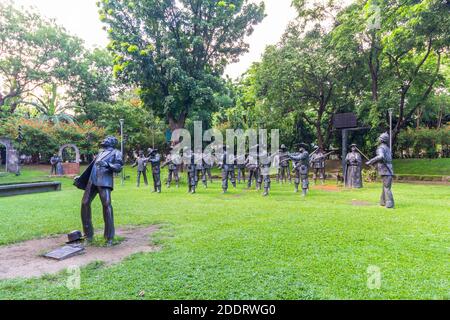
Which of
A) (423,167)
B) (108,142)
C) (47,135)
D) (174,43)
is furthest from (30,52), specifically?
(423,167)

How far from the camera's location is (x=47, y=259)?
4703mm

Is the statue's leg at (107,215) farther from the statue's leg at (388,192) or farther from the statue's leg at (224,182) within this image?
the statue's leg at (224,182)

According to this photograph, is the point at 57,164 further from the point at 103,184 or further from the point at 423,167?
the point at 423,167

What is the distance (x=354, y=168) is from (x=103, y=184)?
1219cm

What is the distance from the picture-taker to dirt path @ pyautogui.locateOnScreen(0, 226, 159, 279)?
4246mm

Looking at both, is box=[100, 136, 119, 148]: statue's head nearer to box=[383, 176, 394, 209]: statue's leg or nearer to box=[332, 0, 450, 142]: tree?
box=[383, 176, 394, 209]: statue's leg

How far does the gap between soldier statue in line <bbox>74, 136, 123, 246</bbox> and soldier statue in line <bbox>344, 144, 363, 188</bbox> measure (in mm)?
11676

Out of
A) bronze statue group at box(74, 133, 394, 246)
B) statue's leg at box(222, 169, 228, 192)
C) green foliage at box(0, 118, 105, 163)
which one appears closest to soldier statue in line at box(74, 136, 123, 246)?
bronze statue group at box(74, 133, 394, 246)

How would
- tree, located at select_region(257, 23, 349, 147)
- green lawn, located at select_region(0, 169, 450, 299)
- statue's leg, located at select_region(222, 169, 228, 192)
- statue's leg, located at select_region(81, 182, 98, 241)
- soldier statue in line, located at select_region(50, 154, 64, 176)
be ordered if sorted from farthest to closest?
soldier statue in line, located at select_region(50, 154, 64, 176) < tree, located at select_region(257, 23, 349, 147) < statue's leg, located at select_region(222, 169, 228, 192) < statue's leg, located at select_region(81, 182, 98, 241) < green lawn, located at select_region(0, 169, 450, 299)

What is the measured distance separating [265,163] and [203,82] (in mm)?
9832

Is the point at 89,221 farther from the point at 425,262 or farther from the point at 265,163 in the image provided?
the point at 265,163

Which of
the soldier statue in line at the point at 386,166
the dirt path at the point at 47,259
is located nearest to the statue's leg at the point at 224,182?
the soldier statue in line at the point at 386,166

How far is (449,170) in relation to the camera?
73.0 feet
